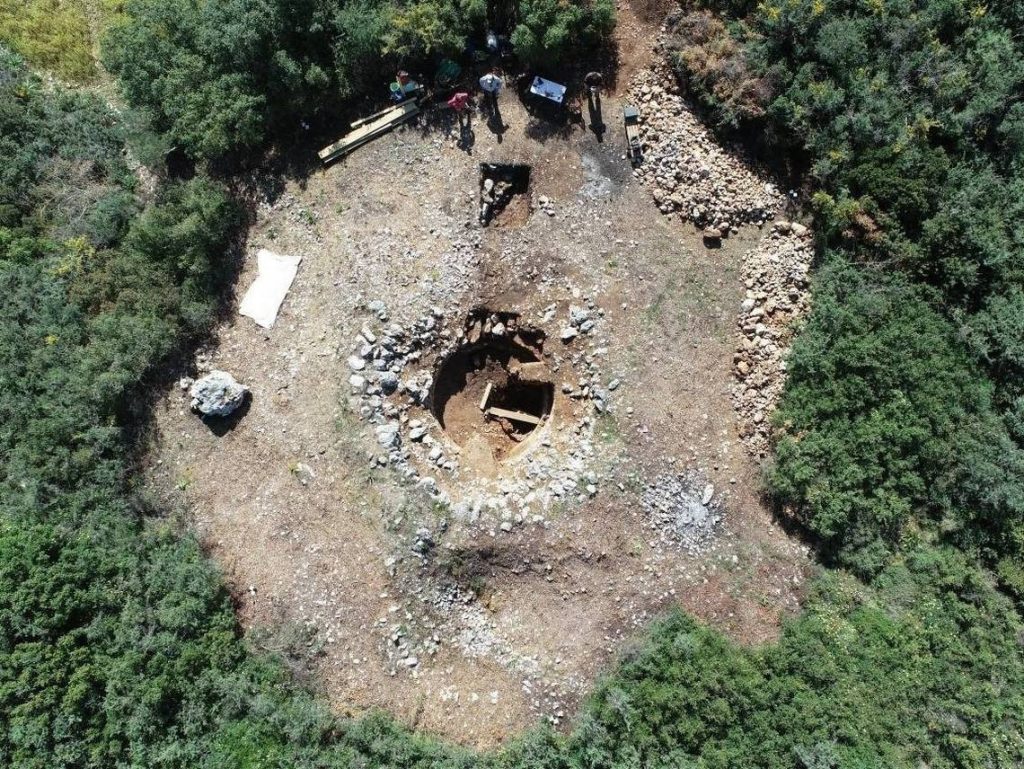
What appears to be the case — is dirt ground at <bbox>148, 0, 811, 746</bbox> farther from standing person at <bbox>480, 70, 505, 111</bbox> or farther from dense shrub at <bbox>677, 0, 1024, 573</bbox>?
dense shrub at <bbox>677, 0, 1024, 573</bbox>

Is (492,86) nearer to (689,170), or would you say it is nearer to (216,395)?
(689,170)

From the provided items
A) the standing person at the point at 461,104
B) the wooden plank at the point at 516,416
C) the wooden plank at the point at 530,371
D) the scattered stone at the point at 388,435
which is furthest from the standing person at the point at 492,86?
the scattered stone at the point at 388,435

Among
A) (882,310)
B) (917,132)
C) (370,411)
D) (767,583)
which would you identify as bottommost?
(767,583)

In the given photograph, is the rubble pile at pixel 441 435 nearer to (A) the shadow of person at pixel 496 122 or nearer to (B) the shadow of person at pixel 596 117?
(B) the shadow of person at pixel 596 117

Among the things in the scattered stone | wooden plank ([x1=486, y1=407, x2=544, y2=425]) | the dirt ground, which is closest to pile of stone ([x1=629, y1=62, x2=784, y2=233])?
the dirt ground

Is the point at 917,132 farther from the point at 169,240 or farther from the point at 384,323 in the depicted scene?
the point at 169,240

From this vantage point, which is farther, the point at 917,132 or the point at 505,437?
the point at 505,437

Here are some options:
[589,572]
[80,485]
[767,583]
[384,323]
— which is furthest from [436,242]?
[767,583]
